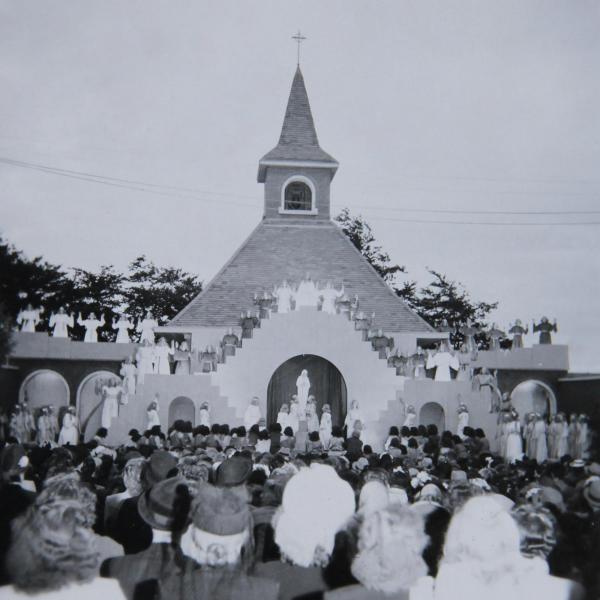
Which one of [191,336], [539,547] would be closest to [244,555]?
[539,547]

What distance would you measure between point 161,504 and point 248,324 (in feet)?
61.3

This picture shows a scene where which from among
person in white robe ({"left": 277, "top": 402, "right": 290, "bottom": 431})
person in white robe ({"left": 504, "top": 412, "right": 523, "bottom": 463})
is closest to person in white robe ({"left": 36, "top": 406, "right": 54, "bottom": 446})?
person in white robe ({"left": 277, "top": 402, "right": 290, "bottom": 431})

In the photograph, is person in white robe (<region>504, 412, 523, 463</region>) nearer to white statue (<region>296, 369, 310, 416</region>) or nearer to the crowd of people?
white statue (<region>296, 369, 310, 416</region>)

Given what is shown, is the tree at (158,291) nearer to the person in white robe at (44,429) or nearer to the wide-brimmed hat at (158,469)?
the person in white robe at (44,429)

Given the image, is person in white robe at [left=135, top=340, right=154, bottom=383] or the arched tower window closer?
person in white robe at [left=135, top=340, right=154, bottom=383]

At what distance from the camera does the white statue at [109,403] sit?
2238 centimetres

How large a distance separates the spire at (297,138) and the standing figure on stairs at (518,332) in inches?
400

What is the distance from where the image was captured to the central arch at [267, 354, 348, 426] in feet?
73.0

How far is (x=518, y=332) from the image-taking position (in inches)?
1057

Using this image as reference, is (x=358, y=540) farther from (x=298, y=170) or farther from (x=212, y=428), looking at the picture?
(x=298, y=170)

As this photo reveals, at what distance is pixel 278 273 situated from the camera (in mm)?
27188

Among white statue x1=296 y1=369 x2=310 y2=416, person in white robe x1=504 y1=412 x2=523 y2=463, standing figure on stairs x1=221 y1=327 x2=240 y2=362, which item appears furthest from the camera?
standing figure on stairs x1=221 y1=327 x2=240 y2=362

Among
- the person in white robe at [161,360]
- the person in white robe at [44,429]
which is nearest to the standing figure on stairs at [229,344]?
the person in white robe at [161,360]

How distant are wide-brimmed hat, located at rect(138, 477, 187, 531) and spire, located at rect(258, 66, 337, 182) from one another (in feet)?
89.8
